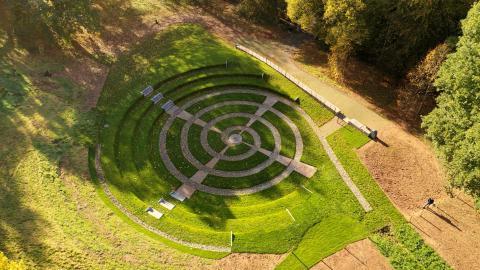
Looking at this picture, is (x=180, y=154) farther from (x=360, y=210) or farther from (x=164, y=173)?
(x=360, y=210)

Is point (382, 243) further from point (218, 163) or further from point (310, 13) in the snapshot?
point (310, 13)

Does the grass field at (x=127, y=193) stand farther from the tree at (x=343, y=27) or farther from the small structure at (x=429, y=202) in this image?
the tree at (x=343, y=27)

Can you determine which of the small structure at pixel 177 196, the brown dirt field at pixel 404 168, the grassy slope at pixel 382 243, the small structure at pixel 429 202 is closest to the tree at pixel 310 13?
the brown dirt field at pixel 404 168

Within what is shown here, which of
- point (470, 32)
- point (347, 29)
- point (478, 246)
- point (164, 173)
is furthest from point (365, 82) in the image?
point (164, 173)

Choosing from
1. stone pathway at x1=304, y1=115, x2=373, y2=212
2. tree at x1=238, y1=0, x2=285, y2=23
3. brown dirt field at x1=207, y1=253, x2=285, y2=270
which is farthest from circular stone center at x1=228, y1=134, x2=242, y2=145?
tree at x1=238, y1=0, x2=285, y2=23

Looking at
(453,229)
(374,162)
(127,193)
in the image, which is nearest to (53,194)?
(127,193)

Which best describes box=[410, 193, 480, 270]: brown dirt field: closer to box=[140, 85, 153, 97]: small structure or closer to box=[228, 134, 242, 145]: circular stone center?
box=[228, 134, 242, 145]: circular stone center
